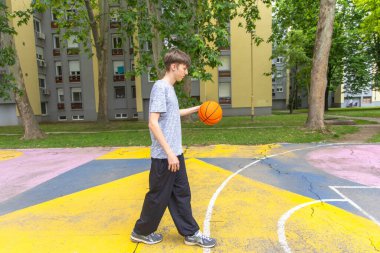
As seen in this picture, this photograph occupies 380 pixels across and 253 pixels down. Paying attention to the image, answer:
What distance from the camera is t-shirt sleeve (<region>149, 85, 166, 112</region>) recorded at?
304 cm

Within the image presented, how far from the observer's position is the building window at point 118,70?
107ft

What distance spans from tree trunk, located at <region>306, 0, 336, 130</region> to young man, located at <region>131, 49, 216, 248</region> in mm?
11359

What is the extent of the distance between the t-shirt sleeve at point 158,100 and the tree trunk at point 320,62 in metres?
11.7

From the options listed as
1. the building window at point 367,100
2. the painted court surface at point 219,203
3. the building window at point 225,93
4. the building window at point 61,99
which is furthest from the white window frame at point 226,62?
the building window at point 367,100

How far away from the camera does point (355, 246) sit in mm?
3342

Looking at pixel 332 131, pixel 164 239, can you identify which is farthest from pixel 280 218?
pixel 332 131

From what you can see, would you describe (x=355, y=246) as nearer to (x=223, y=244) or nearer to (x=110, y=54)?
(x=223, y=244)

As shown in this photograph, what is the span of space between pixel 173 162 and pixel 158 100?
0.70 metres

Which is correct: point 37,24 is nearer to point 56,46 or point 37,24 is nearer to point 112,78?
point 56,46

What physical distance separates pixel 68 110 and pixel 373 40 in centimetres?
3569

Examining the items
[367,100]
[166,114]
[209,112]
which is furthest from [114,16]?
[367,100]

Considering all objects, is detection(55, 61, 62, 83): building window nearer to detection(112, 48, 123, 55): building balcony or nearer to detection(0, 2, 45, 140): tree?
detection(112, 48, 123, 55): building balcony

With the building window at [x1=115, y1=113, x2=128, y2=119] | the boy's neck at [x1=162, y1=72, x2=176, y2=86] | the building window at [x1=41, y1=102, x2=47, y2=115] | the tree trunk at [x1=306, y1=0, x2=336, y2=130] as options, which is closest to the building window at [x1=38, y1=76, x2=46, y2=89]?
the building window at [x1=41, y1=102, x2=47, y2=115]

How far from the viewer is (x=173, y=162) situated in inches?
121
